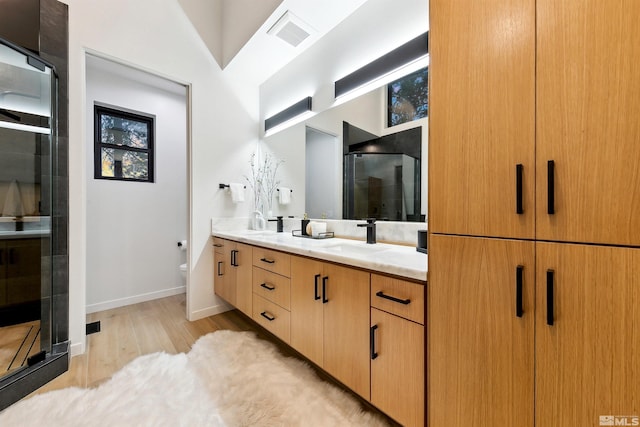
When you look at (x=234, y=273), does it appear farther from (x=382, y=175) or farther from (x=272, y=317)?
(x=382, y=175)

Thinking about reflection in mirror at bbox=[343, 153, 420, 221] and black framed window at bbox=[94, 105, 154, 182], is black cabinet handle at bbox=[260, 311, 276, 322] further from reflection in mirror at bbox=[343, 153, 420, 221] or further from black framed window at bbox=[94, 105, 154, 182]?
black framed window at bbox=[94, 105, 154, 182]

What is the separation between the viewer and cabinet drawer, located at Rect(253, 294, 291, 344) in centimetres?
167

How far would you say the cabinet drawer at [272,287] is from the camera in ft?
5.43

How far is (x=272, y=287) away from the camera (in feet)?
5.86

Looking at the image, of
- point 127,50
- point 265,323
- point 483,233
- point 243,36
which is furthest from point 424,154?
point 127,50

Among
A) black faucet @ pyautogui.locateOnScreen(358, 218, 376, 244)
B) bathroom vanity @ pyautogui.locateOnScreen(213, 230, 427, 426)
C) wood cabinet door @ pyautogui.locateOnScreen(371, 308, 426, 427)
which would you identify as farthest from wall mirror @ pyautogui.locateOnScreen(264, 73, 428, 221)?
wood cabinet door @ pyautogui.locateOnScreen(371, 308, 426, 427)

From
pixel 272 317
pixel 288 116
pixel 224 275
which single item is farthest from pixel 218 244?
pixel 288 116

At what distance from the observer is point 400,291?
1052 millimetres

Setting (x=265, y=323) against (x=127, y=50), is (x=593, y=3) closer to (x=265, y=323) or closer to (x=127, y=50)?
(x=265, y=323)

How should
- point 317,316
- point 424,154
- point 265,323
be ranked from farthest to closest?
point 265,323 → point 424,154 → point 317,316

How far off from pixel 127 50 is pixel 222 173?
127 centimetres

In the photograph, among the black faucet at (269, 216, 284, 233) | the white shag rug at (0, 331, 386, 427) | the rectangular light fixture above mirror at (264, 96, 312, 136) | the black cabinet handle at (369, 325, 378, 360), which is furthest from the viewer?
the black faucet at (269, 216, 284, 233)

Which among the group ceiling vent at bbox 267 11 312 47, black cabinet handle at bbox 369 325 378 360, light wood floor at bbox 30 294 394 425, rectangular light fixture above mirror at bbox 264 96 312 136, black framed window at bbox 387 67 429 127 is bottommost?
light wood floor at bbox 30 294 394 425

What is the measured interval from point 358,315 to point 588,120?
106 cm
